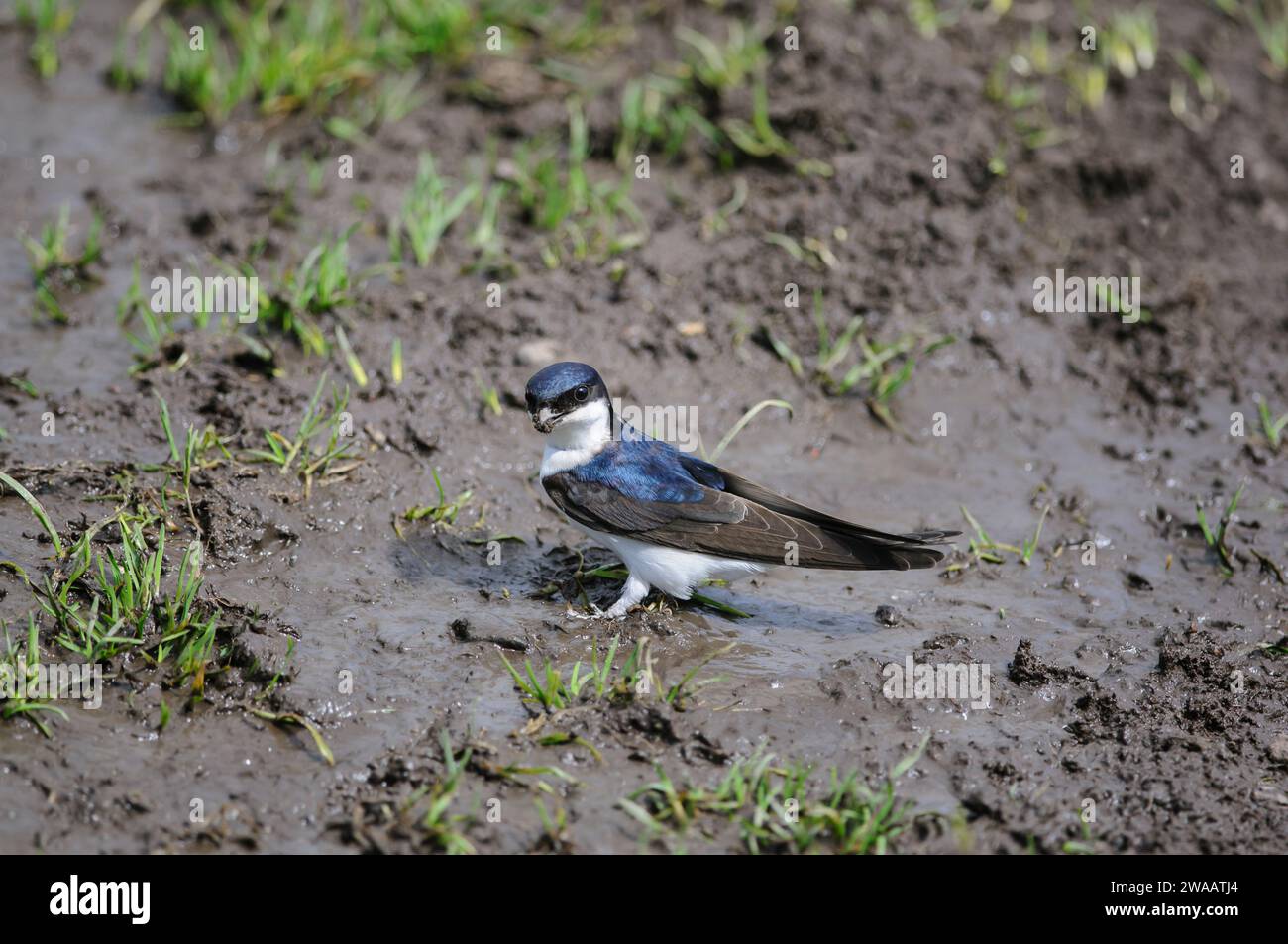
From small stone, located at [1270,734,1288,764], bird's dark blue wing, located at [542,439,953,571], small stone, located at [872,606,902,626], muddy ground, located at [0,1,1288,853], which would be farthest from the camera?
small stone, located at [872,606,902,626]

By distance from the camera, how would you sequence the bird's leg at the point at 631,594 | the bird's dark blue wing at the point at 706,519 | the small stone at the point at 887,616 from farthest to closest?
the small stone at the point at 887,616, the bird's leg at the point at 631,594, the bird's dark blue wing at the point at 706,519

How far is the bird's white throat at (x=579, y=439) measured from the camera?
216 inches

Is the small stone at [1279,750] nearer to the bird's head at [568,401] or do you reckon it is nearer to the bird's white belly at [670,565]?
the bird's white belly at [670,565]

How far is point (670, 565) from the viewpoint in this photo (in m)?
5.34

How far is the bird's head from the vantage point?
209 inches

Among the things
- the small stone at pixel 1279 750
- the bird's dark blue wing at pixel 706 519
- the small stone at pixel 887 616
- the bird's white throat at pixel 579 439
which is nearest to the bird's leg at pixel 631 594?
the bird's dark blue wing at pixel 706 519

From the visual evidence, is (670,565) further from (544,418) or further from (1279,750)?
(1279,750)

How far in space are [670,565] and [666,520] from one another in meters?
0.17

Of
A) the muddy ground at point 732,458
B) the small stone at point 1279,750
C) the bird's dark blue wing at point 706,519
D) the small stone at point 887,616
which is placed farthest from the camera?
the small stone at point 887,616

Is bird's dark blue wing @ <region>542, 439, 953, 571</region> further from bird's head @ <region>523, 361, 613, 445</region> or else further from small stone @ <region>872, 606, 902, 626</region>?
small stone @ <region>872, 606, 902, 626</region>

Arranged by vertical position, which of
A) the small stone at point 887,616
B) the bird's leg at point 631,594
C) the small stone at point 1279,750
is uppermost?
the bird's leg at point 631,594

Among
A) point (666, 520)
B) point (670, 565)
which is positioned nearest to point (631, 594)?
point (670, 565)

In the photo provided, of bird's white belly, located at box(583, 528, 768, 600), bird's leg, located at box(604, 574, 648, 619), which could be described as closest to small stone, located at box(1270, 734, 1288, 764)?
bird's white belly, located at box(583, 528, 768, 600)

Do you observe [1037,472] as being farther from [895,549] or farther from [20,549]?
[20,549]
